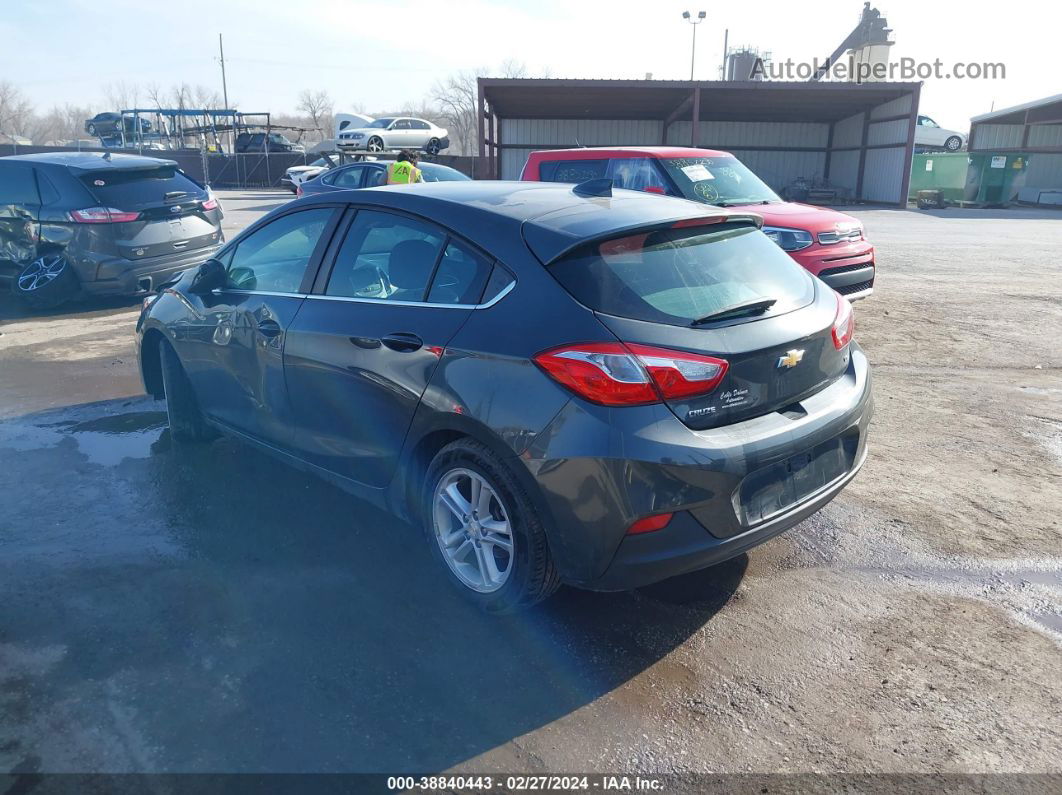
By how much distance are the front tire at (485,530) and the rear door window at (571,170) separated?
6.85 metres

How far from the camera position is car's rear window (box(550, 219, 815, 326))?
3.04m

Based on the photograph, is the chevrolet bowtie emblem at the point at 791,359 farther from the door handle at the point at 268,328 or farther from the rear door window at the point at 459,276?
the door handle at the point at 268,328

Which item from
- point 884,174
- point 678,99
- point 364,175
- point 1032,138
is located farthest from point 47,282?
point 1032,138

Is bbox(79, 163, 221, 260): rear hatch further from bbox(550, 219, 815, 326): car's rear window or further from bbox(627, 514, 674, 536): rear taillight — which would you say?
bbox(627, 514, 674, 536): rear taillight

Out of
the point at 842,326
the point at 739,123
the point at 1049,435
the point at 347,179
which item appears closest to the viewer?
the point at 842,326

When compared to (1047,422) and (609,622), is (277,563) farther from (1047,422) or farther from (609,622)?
(1047,422)

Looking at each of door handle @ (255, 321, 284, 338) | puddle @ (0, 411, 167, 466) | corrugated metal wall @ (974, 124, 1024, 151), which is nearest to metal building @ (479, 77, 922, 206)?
corrugated metal wall @ (974, 124, 1024, 151)

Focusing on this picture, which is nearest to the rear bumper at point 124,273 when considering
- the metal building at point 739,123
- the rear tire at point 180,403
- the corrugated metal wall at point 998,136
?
the rear tire at point 180,403

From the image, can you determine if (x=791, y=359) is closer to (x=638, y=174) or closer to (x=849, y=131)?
(x=638, y=174)

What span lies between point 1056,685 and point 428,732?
227cm

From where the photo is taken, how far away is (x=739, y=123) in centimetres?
3238

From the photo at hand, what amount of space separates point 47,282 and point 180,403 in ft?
18.3

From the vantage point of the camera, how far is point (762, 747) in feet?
8.70

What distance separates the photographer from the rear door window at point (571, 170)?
9656 mm
